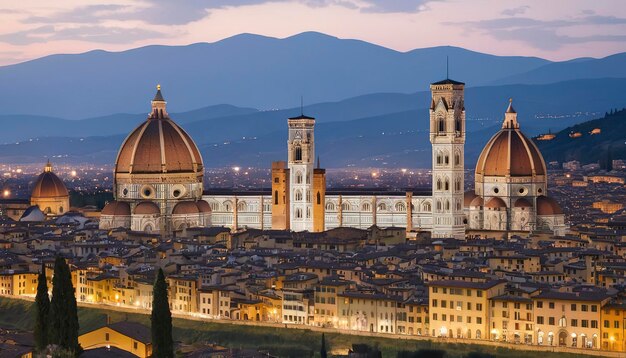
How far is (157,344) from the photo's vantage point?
37.8 m

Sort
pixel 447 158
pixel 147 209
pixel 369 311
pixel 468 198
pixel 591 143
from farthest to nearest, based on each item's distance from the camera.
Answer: pixel 591 143, pixel 147 209, pixel 468 198, pixel 447 158, pixel 369 311

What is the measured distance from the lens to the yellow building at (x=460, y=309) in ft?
151

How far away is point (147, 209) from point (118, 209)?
1.93m

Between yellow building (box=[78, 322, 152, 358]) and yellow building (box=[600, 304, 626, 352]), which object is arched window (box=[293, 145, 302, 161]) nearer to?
yellow building (box=[78, 322, 152, 358])

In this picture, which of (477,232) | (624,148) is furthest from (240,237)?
(624,148)

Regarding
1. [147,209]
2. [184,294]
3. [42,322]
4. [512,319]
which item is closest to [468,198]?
[147,209]

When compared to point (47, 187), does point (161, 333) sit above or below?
below

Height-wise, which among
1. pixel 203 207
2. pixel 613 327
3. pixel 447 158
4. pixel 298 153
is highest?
pixel 298 153

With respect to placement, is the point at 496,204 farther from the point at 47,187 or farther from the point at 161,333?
the point at 161,333

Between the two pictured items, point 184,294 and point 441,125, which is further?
point 441,125

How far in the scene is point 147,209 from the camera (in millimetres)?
79375

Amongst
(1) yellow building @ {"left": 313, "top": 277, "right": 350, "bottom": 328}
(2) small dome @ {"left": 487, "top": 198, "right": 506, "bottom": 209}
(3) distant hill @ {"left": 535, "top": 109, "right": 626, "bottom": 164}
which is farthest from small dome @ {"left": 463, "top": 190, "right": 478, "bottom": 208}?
(3) distant hill @ {"left": 535, "top": 109, "right": 626, "bottom": 164}

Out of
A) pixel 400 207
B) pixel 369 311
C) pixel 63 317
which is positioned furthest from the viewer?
pixel 400 207

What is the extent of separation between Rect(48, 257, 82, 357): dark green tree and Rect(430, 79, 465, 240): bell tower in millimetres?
36651
